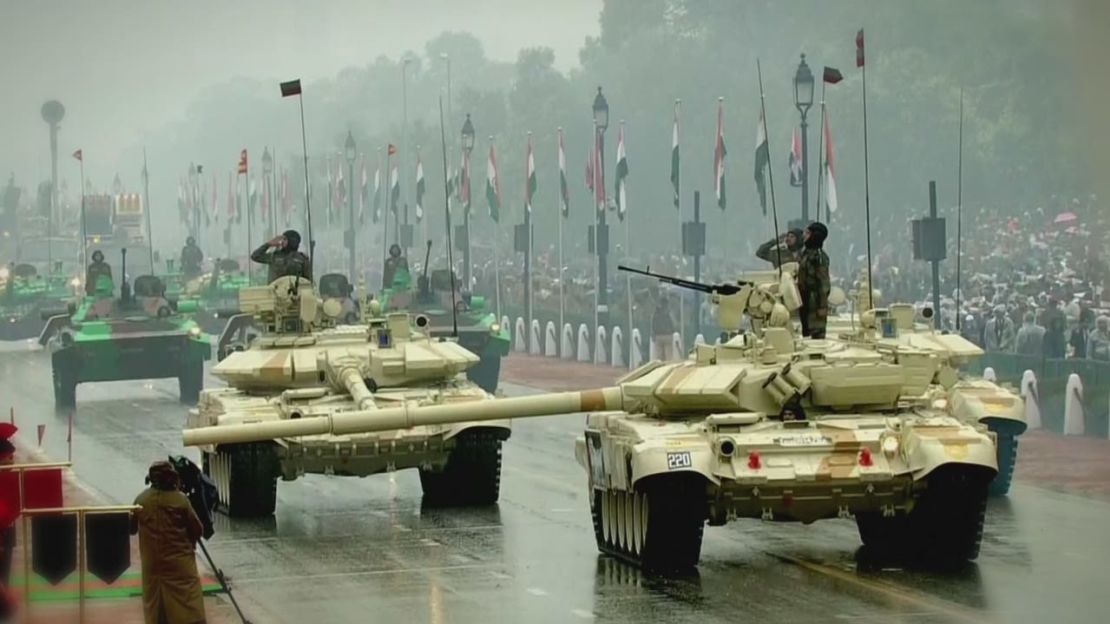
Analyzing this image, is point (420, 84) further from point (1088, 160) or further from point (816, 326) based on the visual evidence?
point (816, 326)

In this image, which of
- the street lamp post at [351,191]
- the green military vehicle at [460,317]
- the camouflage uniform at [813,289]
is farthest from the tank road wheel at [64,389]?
the street lamp post at [351,191]

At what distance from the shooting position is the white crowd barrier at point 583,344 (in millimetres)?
56250

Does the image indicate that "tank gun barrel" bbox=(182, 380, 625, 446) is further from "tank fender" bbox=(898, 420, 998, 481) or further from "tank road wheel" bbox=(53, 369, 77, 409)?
"tank road wheel" bbox=(53, 369, 77, 409)

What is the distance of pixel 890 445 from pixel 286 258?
36.8ft

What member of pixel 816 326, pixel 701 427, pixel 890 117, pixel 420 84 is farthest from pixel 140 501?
pixel 420 84

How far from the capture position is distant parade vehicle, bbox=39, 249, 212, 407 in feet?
148

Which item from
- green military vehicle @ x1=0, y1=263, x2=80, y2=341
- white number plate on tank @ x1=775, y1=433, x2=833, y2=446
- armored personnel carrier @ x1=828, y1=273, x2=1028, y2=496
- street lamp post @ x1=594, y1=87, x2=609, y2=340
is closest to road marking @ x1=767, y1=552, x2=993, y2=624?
white number plate on tank @ x1=775, y1=433, x2=833, y2=446

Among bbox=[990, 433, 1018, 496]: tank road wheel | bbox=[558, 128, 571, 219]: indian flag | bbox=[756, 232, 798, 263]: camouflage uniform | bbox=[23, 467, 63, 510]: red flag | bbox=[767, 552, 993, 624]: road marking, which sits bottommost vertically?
bbox=[767, 552, 993, 624]: road marking

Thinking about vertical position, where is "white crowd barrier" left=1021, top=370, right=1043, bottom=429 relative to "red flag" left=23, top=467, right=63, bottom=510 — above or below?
below

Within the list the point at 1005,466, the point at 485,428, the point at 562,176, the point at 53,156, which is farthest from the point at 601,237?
the point at 485,428

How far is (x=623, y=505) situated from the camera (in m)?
23.1

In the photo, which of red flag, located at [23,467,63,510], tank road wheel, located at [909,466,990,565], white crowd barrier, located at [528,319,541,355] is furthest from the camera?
white crowd barrier, located at [528,319,541,355]

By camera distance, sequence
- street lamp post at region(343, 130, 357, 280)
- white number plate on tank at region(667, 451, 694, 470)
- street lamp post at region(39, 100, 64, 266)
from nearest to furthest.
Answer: white number plate on tank at region(667, 451, 694, 470) → street lamp post at region(39, 100, 64, 266) → street lamp post at region(343, 130, 357, 280)

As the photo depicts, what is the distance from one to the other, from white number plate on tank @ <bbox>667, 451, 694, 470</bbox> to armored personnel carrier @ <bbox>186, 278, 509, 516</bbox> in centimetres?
495
